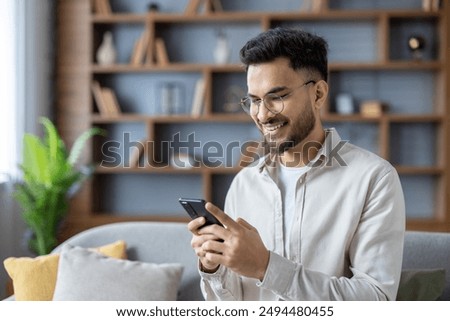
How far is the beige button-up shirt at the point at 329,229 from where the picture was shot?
1427mm

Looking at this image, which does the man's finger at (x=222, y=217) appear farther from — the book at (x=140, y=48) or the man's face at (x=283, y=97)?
the book at (x=140, y=48)

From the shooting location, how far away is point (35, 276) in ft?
8.04

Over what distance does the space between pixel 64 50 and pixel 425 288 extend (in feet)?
11.4

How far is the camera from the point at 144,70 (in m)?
4.81

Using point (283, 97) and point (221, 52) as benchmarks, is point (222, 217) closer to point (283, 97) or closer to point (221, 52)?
point (283, 97)

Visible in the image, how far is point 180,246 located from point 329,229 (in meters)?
1.04

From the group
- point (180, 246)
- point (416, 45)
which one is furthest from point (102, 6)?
point (180, 246)

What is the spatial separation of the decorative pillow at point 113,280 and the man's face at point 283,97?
94 cm

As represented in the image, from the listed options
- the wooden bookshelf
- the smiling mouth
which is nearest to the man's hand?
the smiling mouth

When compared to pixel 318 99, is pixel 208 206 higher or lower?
lower

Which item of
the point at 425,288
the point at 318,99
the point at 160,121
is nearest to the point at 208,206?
the point at 318,99

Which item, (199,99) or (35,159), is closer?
(35,159)
